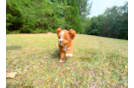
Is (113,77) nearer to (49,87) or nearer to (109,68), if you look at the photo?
(109,68)

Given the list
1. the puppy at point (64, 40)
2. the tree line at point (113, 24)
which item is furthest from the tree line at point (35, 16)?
the tree line at point (113, 24)

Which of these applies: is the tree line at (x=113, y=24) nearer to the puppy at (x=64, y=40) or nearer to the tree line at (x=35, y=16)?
the tree line at (x=35, y=16)

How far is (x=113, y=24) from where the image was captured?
1435 centimetres

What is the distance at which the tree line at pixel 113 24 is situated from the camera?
12.2m

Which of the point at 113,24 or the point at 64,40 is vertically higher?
the point at 113,24

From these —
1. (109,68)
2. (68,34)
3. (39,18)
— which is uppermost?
(39,18)

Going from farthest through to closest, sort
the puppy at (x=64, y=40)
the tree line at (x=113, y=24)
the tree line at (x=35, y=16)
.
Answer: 1. the tree line at (x=113, y=24)
2. the tree line at (x=35, y=16)
3. the puppy at (x=64, y=40)

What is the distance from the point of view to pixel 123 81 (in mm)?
1046

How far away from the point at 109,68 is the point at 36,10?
12.3 m

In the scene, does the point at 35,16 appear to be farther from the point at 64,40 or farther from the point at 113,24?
the point at 113,24

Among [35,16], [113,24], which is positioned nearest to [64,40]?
[35,16]

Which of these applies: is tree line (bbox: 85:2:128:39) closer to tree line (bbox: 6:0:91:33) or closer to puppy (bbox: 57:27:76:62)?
tree line (bbox: 6:0:91:33)

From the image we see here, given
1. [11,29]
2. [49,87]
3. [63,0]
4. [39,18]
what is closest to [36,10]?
[39,18]

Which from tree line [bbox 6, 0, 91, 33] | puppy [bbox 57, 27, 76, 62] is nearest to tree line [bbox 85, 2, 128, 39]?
tree line [bbox 6, 0, 91, 33]
